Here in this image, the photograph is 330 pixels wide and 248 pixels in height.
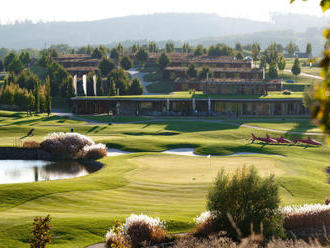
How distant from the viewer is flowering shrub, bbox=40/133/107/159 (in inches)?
1832

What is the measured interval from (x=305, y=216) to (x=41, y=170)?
26.5 meters

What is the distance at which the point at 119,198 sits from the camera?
92.4 feet

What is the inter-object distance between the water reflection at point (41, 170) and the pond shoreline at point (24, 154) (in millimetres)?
1542

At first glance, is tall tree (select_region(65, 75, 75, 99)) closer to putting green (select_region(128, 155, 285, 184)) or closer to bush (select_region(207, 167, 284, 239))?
putting green (select_region(128, 155, 285, 184))

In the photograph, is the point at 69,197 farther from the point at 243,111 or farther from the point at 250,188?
the point at 243,111

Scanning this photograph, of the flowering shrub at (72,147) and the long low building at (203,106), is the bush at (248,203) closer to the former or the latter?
the flowering shrub at (72,147)

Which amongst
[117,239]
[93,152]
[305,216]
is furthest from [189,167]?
[117,239]

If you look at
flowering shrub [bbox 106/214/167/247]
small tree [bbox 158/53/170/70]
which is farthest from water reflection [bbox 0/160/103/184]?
small tree [bbox 158/53/170/70]

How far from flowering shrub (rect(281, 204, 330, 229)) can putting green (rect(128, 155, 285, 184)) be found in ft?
36.9

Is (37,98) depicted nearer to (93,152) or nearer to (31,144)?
(31,144)

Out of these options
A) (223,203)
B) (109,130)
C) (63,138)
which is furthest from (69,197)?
(109,130)

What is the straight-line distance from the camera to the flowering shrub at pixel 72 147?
1832 inches

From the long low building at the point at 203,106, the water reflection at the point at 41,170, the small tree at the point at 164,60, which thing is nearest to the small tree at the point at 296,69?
the small tree at the point at 164,60

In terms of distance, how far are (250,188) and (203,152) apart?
100.0 feet
